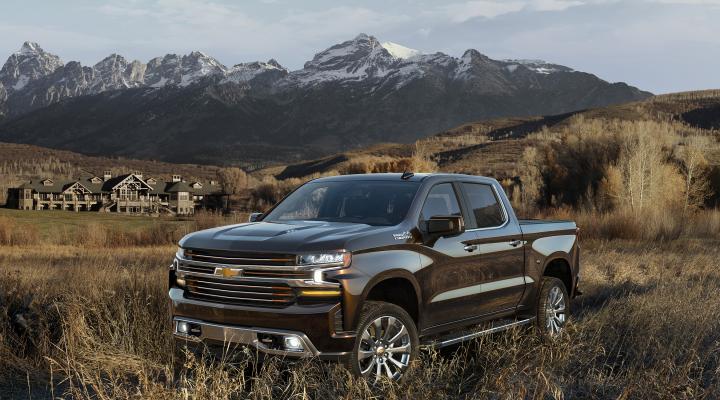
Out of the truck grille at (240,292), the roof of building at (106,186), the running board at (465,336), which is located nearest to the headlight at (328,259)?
the truck grille at (240,292)

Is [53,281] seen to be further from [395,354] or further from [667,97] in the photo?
[667,97]

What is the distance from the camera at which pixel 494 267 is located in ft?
25.3

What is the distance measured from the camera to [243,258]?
599 cm

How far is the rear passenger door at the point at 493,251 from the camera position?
7508 millimetres

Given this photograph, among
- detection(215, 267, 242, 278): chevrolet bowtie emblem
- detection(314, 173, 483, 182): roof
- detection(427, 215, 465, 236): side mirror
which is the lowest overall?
detection(215, 267, 242, 278): chevrolet bowtie emblem

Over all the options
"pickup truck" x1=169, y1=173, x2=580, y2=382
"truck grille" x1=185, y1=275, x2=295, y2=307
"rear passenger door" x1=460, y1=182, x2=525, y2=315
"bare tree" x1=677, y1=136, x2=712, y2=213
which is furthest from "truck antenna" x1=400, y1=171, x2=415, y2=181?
"bare tree" x1=677, y1=136, x2=712, y2=213

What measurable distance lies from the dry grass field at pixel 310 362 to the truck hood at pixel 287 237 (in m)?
0.91

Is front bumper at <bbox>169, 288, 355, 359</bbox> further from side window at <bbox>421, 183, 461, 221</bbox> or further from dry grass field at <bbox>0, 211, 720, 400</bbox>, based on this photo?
side window at <bbox>421, 183, 461, 221</bbox>

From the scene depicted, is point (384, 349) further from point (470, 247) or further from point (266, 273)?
point (470, 247)

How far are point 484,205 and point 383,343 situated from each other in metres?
2.49

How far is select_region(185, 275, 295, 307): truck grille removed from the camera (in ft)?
19.2

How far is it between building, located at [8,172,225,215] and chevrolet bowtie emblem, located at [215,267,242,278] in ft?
368

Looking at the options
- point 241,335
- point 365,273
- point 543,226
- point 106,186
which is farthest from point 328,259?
point 106,186

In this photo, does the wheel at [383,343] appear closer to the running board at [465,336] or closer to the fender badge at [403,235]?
the running board at [465,336]
